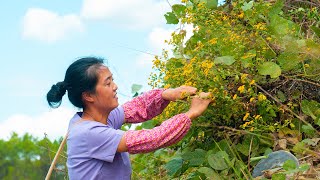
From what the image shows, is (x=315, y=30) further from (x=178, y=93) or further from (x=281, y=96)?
(x=178, y=93)

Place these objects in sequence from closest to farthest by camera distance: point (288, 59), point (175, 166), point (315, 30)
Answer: point (288, 59)
point (315, 30)
point (175, 166)

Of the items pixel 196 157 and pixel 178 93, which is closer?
pixel 178 93

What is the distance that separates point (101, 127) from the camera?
2.94m

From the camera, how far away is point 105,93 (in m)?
3.03

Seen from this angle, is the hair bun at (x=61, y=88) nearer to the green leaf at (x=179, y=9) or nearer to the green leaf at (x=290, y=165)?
the green leaf at (x=179, y=9)

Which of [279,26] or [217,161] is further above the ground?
[279,26]

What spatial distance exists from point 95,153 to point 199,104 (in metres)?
0.53

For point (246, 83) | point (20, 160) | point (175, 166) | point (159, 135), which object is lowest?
point (20, 160)

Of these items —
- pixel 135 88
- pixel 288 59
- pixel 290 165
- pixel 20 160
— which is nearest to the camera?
pixel 290 165

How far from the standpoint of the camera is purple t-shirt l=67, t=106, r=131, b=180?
290cm

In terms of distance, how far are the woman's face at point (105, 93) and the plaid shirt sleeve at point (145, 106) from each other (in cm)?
35

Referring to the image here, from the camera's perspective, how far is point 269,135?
3.04 metres

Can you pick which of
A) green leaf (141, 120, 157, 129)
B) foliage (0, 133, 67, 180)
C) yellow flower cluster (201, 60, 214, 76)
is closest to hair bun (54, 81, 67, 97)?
green leaf (141, 120, 157, 129)

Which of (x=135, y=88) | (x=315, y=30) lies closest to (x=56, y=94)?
(x=135, y=88)
